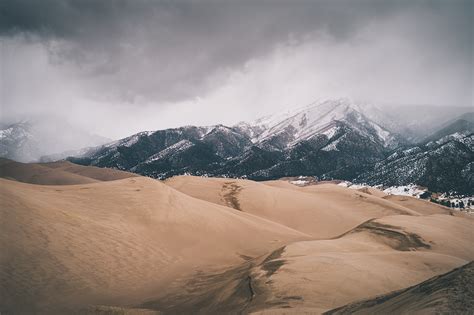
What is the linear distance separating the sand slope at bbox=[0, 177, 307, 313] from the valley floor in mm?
80

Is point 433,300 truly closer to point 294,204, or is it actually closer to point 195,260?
point 195,260

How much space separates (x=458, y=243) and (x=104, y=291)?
3066 centimetres

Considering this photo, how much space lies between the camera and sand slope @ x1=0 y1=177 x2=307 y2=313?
57.8 ft

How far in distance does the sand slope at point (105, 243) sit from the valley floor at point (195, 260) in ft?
0.26

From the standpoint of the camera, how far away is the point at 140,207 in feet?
109

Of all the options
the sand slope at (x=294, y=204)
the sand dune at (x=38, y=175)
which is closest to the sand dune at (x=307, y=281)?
the sand slope at (x=294, y=204)

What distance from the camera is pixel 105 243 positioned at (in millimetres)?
23625

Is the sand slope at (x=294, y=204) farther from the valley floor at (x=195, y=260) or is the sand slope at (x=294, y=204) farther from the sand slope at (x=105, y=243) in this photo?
the sand slope at (x=105, y=243)

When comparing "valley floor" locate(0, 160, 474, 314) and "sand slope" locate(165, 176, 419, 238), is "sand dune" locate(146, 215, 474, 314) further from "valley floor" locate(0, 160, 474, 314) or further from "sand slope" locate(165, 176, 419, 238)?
"sand slope" locate(165, 176, 419, 238)

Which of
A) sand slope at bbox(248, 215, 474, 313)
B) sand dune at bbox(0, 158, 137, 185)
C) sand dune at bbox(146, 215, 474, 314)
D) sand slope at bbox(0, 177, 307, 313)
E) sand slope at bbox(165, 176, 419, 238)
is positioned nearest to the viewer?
sand dune at bbox(146, 215, 474, 314)

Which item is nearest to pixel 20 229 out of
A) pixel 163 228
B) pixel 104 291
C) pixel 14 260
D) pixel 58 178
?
pixel 14 260

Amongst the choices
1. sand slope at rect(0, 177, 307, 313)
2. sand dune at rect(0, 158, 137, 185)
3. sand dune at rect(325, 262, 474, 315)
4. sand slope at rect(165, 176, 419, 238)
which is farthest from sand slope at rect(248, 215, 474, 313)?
sand dune at rect(0, 158, 137, 185)

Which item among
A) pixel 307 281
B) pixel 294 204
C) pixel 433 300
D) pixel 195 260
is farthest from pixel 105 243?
pixel 294 204

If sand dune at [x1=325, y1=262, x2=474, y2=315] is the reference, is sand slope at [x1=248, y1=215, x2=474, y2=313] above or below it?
below
